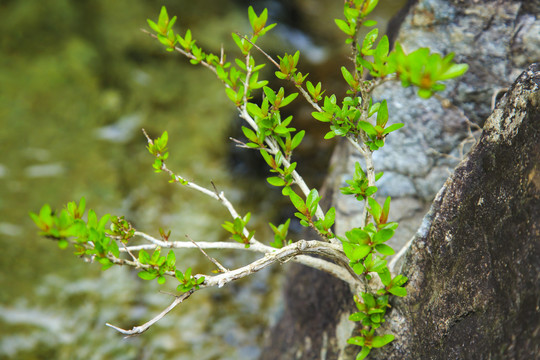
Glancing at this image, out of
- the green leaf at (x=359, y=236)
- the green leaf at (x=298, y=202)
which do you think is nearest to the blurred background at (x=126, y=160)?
the green leaf at (x=298, y=202)

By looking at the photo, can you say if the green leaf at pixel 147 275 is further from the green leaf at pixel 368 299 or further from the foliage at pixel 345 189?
the green leaf at pixel 368 299

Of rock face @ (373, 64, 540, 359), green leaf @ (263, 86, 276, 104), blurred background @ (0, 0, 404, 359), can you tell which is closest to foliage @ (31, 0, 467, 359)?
green leaf @ (263, 86, 276, 104)

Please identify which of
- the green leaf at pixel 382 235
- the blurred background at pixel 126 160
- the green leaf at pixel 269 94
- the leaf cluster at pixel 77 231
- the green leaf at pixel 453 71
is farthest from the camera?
the blurred background at pixel 126 160

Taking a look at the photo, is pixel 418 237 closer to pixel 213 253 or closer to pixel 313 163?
pixel 213 253

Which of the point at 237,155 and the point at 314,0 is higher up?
the point at 314,0

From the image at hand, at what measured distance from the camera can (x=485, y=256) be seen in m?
1.54

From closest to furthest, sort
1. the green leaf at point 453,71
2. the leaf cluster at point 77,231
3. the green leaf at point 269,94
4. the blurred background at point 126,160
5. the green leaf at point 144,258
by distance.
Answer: the green leaf at point 453,71 < the leaf cluster at point 77,231 < the green leaf at point 144,258 < the green leaf at point 269,94 < the blurred background at point 126,160

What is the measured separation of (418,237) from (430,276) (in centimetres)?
16

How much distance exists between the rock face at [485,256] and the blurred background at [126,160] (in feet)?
6.70

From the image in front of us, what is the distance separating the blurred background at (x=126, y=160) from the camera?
408 centimetres

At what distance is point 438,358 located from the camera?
163 cm

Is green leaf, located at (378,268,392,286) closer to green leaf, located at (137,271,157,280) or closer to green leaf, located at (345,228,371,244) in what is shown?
green leaf, located at (345,228,371,244)

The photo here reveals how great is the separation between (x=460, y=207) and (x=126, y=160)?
4717 mm

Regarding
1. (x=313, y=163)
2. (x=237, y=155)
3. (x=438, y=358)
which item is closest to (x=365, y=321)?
Answer: (x=438, y=358)
